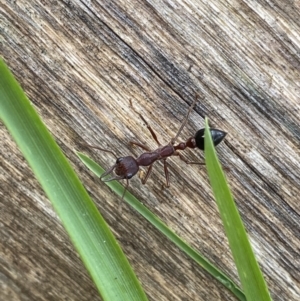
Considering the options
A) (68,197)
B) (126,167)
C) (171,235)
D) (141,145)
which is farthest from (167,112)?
(68,197)

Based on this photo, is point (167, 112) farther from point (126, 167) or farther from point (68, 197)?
point (68, 197)

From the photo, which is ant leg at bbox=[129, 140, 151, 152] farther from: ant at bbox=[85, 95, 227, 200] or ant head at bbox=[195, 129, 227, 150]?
ant head at bbox=[195, 129, 227, 150]

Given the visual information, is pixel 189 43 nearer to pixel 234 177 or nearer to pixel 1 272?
pixel 234 177

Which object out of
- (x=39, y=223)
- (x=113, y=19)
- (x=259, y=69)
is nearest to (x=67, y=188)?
(x=39, y=223)

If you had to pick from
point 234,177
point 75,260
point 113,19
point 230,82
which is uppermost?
point 230,82

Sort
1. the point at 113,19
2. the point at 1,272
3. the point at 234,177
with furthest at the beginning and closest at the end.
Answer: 1. the point at 1,272
2. the point at 234,177
3. the point at 113,19

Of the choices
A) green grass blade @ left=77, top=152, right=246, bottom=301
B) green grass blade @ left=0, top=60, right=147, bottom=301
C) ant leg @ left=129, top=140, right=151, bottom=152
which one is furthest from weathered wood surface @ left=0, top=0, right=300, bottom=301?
green grass blade @ left=0, top=60, right=147, bottom=301
